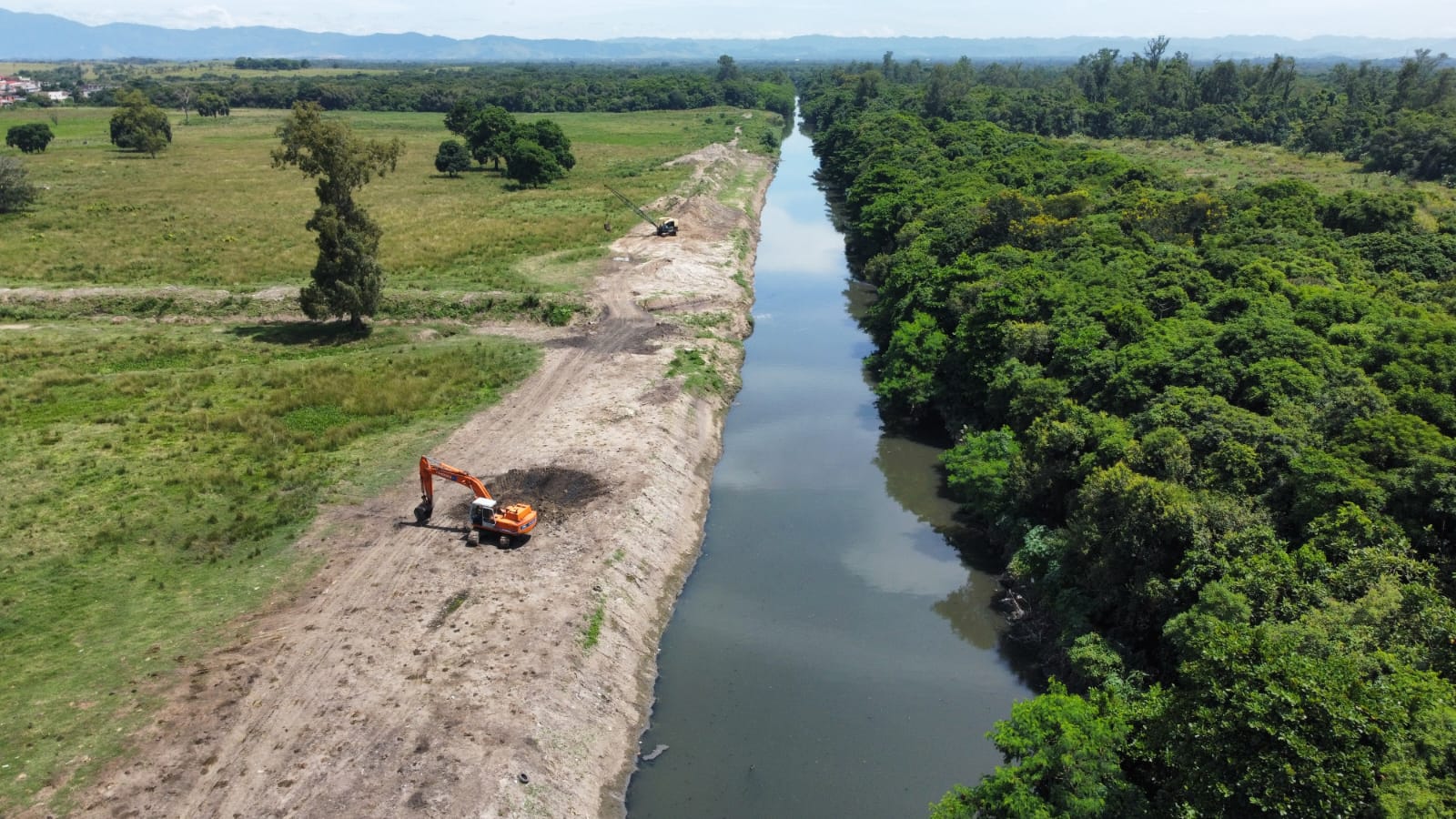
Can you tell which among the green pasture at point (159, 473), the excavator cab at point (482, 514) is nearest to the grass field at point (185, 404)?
the green pasture at point (159, 473)

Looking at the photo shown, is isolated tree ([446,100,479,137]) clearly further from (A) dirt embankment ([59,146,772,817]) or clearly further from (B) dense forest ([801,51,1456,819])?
(A) dirt embankment ([59,146,772,817])

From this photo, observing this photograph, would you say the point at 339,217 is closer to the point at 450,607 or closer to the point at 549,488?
the point at 549,488

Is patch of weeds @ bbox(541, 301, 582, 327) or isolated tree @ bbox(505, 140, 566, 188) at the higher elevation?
isolated tree @ bbox(505, 140, 566, 188)

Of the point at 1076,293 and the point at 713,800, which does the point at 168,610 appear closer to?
the point at 713,800

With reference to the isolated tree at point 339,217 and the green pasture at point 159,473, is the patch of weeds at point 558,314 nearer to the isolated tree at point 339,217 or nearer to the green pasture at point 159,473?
the green pasture at point 159,473

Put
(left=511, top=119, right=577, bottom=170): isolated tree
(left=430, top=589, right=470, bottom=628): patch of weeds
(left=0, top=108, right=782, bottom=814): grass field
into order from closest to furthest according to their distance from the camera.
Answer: (left=0, top=108, right=782, bottom=814): grass field, (left=430, top=589, right=470, bottom=628): patch of weeds, (left=511, top=119, right=577, bottom=170): isolated tree

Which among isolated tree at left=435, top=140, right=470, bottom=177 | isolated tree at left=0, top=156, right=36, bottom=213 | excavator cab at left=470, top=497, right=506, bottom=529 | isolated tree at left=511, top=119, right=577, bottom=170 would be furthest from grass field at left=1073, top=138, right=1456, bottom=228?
isolated tree at left=0, top=156, right=36, bottom=213

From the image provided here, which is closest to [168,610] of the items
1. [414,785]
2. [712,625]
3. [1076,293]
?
[414,785]
